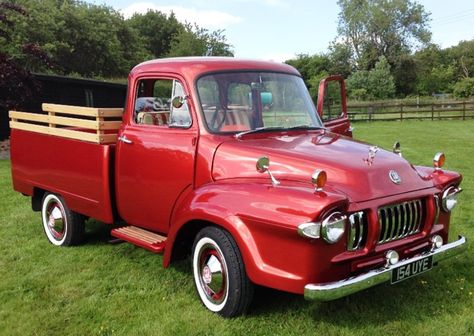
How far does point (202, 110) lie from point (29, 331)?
7.15 feet

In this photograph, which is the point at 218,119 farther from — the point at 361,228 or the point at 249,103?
the point at 361,228

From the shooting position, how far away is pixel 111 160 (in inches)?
199

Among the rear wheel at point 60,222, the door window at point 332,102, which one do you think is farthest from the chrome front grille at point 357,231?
the door window at point 332,102

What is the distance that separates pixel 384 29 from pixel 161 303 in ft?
215

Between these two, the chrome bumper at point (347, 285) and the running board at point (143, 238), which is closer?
the chrome bumper at point (347, 285)

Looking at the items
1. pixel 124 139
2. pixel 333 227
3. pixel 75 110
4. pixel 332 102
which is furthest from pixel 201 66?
pixel 332 102

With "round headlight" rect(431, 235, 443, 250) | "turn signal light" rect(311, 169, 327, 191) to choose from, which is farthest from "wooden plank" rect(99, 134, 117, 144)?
"round headlight" rect(431, 235, 443, 250)

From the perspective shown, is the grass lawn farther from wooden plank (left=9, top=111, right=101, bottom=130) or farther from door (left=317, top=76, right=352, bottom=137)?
door (left=317, top=76, right=352, bottom=137)

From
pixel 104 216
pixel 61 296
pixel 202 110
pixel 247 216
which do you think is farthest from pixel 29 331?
pixel 202 110

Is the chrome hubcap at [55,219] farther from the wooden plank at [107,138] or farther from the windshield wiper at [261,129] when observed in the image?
the windshield wiper at [261,129]

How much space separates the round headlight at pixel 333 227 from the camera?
3281 mm

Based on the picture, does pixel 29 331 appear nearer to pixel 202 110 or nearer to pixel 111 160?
pixel 111 160

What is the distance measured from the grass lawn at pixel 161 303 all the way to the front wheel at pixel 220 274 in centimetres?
12

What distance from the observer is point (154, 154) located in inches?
183
